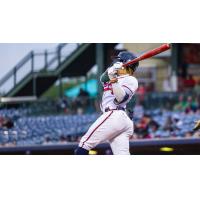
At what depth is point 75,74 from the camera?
33.5 ft

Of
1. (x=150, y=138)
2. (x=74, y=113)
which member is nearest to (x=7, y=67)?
(x=74, y=113)

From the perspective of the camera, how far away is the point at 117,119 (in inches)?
309

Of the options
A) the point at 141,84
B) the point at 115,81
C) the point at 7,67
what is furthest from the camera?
the point at 141,84

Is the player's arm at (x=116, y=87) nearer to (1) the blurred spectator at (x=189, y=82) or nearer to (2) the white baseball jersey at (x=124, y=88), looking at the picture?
(2) the white baseball jersey at (x=124, y=88)

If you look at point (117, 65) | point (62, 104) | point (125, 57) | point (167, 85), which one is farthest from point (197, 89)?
point (117, 65)

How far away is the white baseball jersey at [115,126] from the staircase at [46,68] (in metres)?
1.87

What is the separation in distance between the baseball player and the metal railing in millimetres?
1945

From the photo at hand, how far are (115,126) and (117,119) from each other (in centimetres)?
6

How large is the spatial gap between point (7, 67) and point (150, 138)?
1.77 meters

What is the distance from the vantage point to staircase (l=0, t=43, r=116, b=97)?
9.75 meters

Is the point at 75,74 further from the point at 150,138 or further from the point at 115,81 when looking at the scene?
the point at 115,81

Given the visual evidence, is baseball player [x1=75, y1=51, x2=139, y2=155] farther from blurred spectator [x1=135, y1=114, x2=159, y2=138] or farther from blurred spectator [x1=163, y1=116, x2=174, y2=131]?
blurred spectator [x1=163, y1=116, x2=174, y2=131]

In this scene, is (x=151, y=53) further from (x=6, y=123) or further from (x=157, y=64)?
(x=157, y=64)

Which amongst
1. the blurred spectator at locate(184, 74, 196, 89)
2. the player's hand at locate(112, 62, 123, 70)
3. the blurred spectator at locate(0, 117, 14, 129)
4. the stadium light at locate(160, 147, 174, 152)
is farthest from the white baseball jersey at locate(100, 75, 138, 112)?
the blurred spectator at locate(184, 74, 196, 89)
